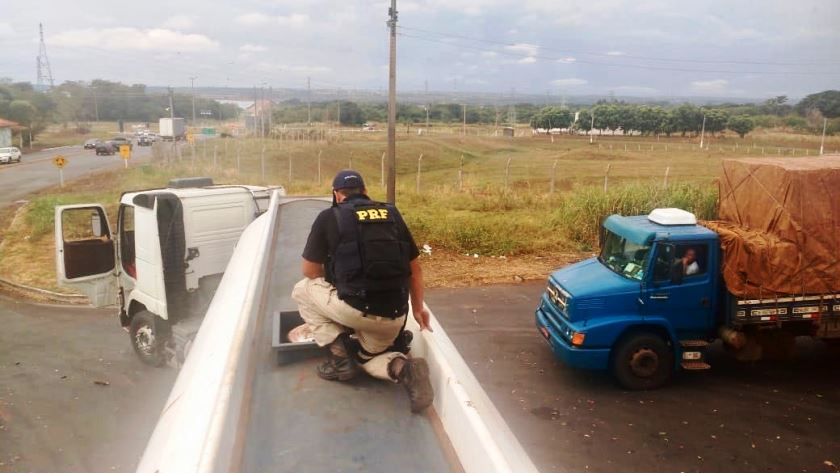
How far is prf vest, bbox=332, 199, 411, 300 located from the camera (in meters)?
3.33

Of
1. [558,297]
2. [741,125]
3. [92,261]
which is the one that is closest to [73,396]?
[92,261]

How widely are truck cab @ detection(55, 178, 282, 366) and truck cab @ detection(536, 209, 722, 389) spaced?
4457 millimetres

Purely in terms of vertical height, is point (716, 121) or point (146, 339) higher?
point (716, 121)

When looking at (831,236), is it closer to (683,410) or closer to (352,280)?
(683,410)

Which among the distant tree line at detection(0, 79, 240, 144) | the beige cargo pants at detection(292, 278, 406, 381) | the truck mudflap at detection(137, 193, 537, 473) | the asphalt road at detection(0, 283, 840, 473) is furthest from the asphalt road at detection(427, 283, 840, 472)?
the distant tree line at detection(0, 79, 240, 144)

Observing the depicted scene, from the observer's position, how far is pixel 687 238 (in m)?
8.37

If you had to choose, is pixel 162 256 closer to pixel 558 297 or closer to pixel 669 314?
pixel 558 297

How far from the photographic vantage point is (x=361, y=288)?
132 inches

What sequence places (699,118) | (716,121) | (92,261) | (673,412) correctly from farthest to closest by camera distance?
(699,118)
(716,121)
(92,261)
(673,412)

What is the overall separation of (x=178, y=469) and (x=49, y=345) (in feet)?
32.5

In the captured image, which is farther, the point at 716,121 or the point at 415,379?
the point at 716,121

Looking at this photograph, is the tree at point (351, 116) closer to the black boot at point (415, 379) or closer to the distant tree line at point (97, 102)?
the distant tree line at point (97, 102)

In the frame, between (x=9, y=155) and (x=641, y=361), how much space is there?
45.6 meters

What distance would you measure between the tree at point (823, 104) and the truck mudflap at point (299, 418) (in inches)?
2807
